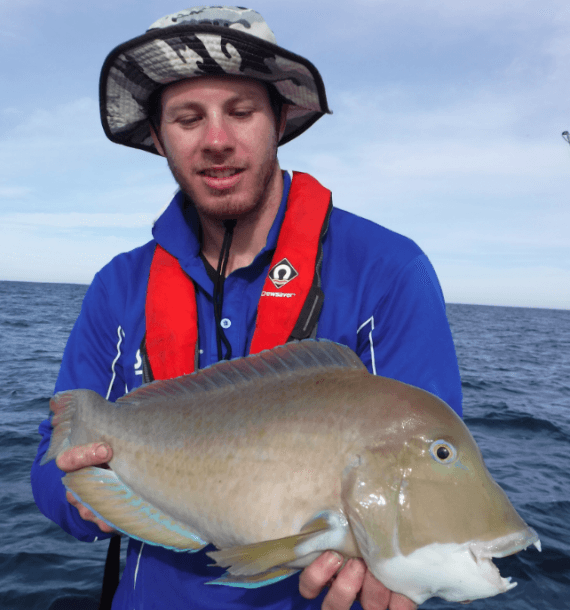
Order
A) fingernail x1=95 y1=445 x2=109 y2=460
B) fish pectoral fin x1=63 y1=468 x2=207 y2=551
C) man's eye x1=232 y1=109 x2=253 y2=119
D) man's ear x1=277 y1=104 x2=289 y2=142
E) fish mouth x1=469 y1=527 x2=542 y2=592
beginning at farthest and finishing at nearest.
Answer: man's ear x1=277 y1=104 x2=289 y2=142
man's eye x1=232 y1=109 x2=253 y2=119
fingernail x1=95 y1=445 x2=109 y2=460
fish pectoral fin x1=63 y1=468 x2=207 y2=551
fish mouth x1=469 y1=527 x2=542 y2=592

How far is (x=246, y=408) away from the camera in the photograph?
Answer: 200 cm

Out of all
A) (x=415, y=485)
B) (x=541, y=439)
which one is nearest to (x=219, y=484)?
(x=415, y=485)

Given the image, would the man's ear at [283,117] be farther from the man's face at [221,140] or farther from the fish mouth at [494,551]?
the fish mouth at [494,551]

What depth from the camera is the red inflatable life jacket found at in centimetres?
248

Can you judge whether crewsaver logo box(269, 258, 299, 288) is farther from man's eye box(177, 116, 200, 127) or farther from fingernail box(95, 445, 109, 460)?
fingernail box(95, 445, 109, 460)

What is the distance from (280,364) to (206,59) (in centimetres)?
157

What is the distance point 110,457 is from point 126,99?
2.09 meters

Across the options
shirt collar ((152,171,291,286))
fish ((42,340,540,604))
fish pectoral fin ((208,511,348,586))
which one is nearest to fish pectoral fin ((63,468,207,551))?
fish ((42,340,540,604))

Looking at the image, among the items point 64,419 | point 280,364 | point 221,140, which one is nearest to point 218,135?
point 221,140

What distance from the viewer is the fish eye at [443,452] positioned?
173 cm

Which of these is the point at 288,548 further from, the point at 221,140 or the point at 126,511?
the point at 221,140

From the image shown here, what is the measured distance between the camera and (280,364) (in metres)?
2.07

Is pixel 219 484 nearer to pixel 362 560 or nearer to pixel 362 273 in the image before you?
pixel 362 560

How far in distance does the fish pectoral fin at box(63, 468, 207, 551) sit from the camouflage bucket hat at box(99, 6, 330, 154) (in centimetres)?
204
